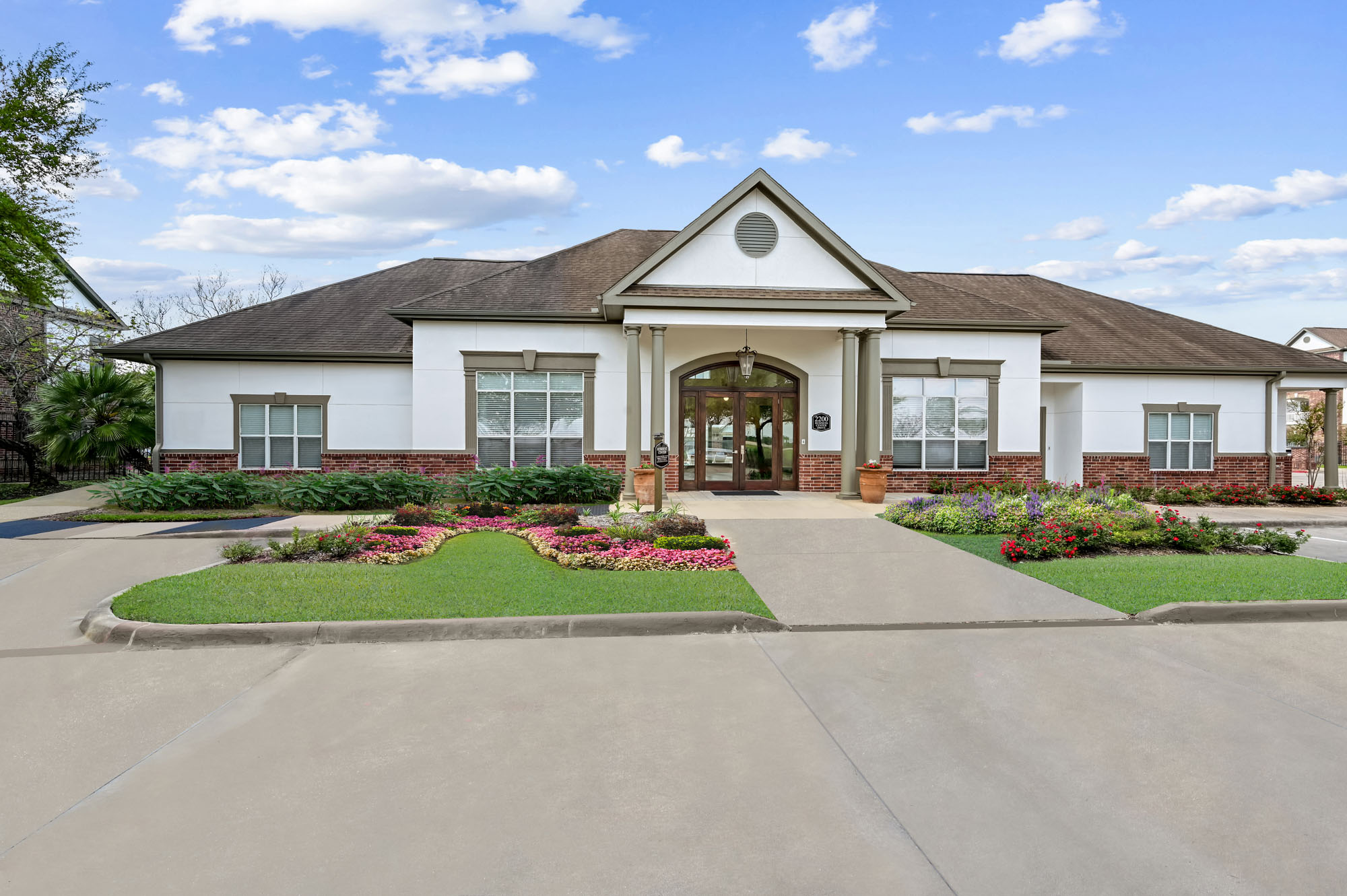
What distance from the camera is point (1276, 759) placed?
4336mm

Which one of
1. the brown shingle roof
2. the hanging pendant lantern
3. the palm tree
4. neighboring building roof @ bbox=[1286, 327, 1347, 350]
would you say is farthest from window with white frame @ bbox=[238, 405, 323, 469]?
neighboring building roof @ bbox=[1286, 327, 1347, 350]

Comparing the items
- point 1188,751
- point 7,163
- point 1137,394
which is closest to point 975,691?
point 1188,751

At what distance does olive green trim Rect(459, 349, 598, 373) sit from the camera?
17531mm

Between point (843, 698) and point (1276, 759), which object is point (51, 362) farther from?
point (1276, 759)

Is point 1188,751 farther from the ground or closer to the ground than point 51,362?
closer to the ground

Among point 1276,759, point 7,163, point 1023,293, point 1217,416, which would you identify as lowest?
point 1276,759

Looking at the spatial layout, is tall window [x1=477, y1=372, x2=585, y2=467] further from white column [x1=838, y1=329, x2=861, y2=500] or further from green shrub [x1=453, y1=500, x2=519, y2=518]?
white column [x1=838, y1=329, x2=861, y2=500]

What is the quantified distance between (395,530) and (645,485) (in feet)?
18.3

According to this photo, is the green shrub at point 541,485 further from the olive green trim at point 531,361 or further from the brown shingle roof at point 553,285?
the brown shingle roof at point 553,285

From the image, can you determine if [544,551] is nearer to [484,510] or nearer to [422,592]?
[422,592]

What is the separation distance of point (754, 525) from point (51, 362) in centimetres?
2216

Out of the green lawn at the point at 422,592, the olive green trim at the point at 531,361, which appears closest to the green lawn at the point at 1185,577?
the green lawn at the point at 422,592

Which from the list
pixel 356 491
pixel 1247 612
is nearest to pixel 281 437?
pixel 356 491

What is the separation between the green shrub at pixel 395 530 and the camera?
35.7ft
